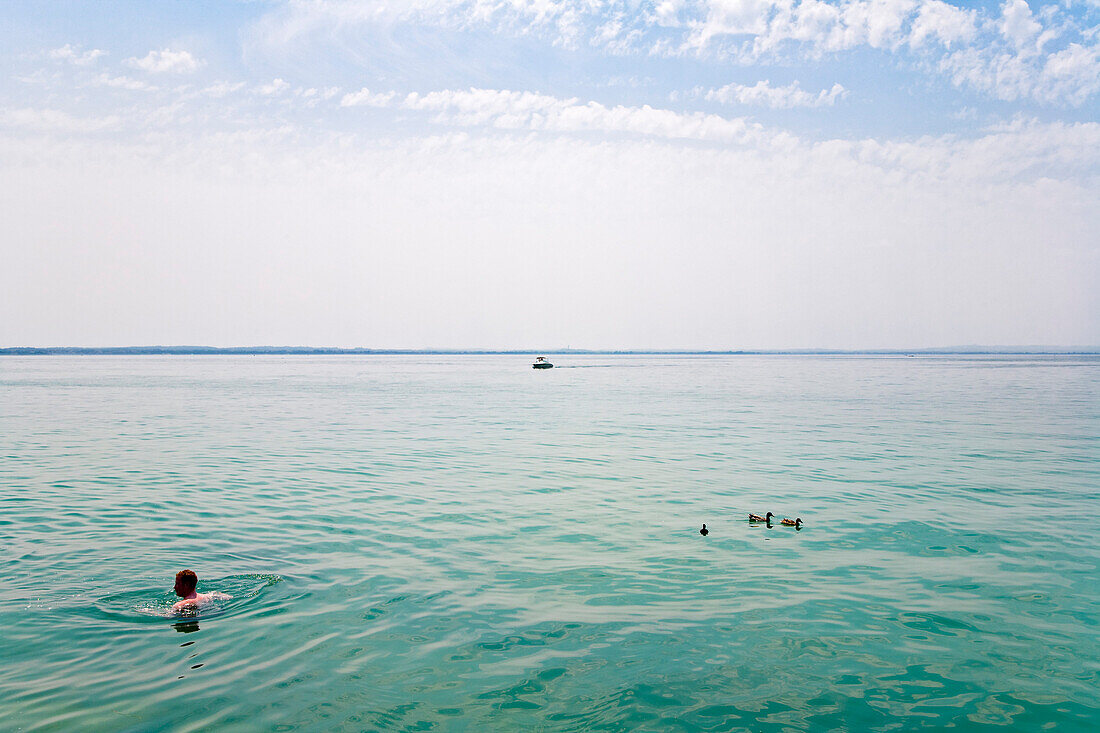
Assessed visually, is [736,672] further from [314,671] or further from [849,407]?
[849,407]

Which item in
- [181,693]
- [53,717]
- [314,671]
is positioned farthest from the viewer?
[314,671]

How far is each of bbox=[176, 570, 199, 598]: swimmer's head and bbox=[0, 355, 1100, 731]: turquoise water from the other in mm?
494

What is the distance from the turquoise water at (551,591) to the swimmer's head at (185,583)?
494mm

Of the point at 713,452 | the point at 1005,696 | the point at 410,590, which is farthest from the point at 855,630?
the point at 713,452

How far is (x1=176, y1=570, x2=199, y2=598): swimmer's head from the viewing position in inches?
588

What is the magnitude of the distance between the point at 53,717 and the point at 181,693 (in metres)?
1.62

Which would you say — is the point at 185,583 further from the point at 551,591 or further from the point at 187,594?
the point at 551,591

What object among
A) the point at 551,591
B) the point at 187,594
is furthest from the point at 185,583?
the point at 551,591

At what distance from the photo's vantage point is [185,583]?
49.0ft

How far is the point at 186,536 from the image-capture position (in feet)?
69.8

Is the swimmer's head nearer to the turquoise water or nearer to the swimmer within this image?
the swimmer

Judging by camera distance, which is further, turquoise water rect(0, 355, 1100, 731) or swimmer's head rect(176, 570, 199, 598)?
swimmer's head rect(176, 570, 199, 598)

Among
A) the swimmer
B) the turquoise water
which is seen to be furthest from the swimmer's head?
the turquoise water

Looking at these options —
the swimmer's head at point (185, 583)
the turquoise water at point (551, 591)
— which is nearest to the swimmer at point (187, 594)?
the swimmer's head at point (185, 583)
